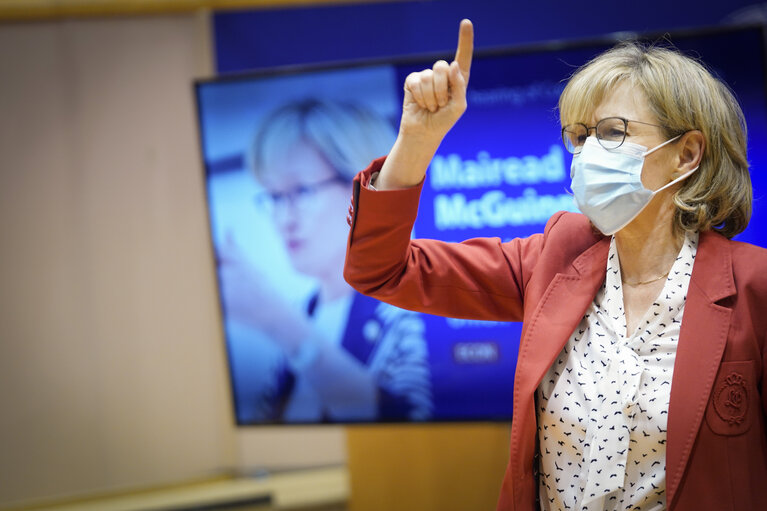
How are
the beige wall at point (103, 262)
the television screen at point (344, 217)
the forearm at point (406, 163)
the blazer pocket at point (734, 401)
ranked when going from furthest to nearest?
the beige wall at point (103, 262) → the television screen at point (344, 217) → the forearm at point (406, 163) → the blazer pocket at point (734, 401)

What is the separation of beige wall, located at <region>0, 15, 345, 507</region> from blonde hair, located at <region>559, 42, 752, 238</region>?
7.71 ft

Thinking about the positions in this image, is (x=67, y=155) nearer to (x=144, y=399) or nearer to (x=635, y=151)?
(x=144, y=399)

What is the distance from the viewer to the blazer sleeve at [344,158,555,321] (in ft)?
4.99

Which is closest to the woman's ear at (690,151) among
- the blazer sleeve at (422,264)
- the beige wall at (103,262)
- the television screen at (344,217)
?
the blazer sleeve at (422,264)

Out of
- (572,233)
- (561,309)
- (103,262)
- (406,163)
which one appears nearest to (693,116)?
(572,233)

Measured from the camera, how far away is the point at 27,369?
11.7ft

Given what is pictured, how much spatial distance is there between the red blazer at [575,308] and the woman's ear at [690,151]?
5.3 inches

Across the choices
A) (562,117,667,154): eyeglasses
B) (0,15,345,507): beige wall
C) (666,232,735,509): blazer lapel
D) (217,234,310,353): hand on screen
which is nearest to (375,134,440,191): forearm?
(562,117,667,154): eyeglasses

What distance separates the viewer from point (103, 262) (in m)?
3.60

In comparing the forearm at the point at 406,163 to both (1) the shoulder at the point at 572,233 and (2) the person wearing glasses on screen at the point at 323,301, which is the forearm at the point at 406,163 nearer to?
(1) the shoulder at the point at 572,233

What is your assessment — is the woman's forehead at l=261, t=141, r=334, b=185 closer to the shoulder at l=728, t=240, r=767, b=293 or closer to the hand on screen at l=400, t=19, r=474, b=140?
the hand on screen at l=400, t=19, r=474, b=140

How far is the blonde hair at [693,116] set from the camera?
5.01 ft

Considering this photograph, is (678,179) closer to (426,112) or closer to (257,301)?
(426,112)

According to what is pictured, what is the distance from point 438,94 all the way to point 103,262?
2556mm
